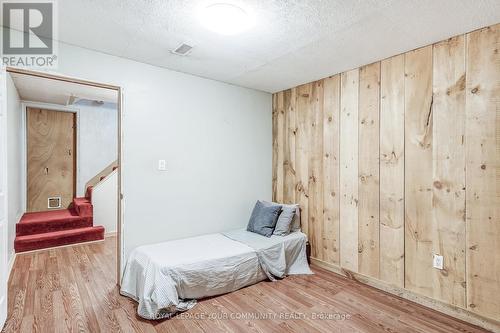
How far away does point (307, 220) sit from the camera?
355 cm

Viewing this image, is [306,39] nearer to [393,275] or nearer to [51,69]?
[51,69]

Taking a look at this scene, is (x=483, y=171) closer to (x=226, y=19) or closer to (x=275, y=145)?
(x=226, y=19)

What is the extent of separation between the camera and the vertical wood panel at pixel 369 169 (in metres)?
2.82

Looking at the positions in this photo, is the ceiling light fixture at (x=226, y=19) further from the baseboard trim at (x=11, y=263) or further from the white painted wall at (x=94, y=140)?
the white painted wall at (x=94, y=140)

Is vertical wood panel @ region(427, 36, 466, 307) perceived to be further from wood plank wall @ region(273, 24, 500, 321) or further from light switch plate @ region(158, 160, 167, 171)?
light switch plate @ region(158, 160, 167, 171)

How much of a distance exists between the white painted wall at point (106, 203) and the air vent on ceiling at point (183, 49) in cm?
336

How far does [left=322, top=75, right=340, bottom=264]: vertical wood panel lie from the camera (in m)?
3.20

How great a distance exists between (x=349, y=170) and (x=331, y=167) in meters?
0.25

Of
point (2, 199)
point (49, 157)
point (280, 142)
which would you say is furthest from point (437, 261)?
point (49, 157)

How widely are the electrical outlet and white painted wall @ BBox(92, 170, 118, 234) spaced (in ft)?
16.2

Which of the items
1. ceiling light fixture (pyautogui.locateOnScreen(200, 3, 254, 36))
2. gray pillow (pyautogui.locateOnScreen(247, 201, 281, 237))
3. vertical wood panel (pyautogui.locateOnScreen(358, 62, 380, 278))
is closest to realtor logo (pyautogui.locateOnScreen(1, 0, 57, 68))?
ceiling light fixture (pyautogui.locateOnScreen(200, 3, 254, 36))

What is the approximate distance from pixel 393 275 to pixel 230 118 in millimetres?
2623

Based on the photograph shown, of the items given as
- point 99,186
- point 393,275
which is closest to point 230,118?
point 393,275

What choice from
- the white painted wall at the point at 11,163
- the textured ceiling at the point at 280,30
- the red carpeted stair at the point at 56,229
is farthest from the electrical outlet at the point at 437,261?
the red carpeted stair at the point at 56,229
